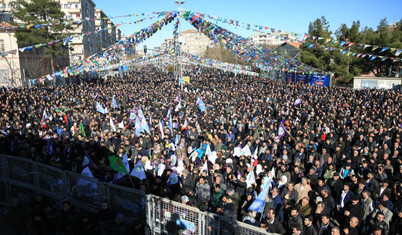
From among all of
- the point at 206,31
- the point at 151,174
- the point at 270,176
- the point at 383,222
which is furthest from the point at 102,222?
the point at 206,31

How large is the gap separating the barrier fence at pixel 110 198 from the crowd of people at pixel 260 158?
68 cm

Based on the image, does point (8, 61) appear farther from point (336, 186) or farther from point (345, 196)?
point (345, 196)

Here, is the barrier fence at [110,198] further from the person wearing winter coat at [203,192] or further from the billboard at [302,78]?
the billboard at [302,78]

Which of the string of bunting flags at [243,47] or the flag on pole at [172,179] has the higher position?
the string of bunting flags at [243,47]

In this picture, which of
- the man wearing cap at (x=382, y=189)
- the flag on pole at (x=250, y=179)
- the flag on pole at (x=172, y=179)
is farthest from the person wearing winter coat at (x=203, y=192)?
the man wearing cap at (x=382, y=189)

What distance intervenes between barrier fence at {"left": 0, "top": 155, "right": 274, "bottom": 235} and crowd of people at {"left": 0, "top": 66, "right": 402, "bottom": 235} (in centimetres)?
68

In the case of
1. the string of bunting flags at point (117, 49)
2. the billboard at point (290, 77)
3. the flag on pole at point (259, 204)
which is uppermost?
the string of bunting flags at point (117, 49)

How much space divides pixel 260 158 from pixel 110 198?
4632 mm

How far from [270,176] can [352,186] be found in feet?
5.76

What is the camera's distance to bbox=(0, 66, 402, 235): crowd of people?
217 inches

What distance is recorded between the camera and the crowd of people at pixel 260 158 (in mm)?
5520

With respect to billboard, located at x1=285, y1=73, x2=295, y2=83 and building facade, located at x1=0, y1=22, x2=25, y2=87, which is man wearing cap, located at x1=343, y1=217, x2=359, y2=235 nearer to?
billboard, located at x1=285, y1=73, x2=295, y2=83

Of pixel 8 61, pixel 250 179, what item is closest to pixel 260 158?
pixel 250 179

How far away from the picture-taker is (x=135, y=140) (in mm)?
10523
